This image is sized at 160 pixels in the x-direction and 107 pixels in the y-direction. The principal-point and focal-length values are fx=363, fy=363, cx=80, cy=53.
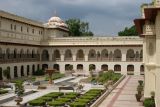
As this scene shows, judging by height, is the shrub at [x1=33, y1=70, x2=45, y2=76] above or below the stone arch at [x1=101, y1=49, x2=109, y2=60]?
below

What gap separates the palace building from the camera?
55031mm

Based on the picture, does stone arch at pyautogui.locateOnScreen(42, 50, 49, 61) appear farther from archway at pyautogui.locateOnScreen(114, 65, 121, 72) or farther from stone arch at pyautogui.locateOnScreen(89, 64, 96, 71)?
archway at pyautogui.locateOnScreen(114, 65, 121, 72)

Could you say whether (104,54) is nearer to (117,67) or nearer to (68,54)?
(117,67)

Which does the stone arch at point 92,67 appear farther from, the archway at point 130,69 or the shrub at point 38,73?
the shrub at point 38,73

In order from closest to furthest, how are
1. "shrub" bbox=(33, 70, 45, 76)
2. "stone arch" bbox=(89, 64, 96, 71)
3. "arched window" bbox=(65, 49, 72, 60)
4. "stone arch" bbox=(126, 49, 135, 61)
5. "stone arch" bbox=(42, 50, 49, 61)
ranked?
"shrub" bbox=(33, 70, 45, 76) < "stone arch" bbox=(89, 64, 96, 71) < "stone arch" bbox=(126, 49, 135, 61) < "stone arch" bbox=(42, 50, 49, 61) < "arched window" bbox=(65, 49, 72, 60)

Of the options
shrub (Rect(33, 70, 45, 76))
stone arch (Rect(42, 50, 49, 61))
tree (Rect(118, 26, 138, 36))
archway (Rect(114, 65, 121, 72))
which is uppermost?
tree (Rect(118, 26, 138, 36))

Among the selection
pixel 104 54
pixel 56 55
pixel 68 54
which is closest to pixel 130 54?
pixel 104 54

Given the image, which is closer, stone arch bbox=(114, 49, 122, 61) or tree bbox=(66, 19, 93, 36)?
stone arch bbox=(114, 49, 122, 61)

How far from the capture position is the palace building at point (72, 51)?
55.0 meters

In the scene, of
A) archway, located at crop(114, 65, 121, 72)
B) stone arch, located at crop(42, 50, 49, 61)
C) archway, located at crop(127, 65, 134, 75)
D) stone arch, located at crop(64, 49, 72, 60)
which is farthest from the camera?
stone arch, located at crop(64, 49, 72, 60)

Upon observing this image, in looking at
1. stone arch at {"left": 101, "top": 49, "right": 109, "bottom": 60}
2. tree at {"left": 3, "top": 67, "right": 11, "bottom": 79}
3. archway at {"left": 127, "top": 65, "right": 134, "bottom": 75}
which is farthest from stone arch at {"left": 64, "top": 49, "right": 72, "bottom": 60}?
tree at {"left": 3, "top": 67, "right": 11, "bottom": 79}

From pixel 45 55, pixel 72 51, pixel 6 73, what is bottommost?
pixel 6 73

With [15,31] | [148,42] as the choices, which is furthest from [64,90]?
[15,31]

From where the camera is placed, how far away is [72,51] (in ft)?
197
